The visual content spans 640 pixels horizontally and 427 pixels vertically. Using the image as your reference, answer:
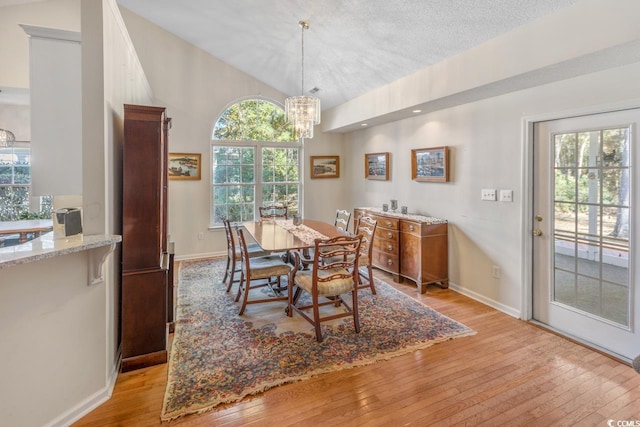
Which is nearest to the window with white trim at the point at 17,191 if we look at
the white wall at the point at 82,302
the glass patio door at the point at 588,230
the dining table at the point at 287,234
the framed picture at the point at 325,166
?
the dining table at the point at 287,234

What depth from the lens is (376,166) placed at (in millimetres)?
5691

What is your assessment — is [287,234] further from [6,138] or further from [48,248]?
[6,138]

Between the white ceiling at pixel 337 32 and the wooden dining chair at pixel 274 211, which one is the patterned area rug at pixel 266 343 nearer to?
the wooden dining chair at pixel 274 211

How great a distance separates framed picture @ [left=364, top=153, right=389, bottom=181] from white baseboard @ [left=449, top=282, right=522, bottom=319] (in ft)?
6.89

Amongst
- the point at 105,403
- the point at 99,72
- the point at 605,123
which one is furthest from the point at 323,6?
the point at 105,403

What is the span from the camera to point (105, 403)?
2074 mm

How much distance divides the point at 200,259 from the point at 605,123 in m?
5.55

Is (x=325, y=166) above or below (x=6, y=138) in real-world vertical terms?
below

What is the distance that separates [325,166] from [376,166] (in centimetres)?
132

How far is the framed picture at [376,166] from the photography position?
5406mm

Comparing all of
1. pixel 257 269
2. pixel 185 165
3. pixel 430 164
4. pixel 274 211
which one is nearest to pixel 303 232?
pixel 257 269

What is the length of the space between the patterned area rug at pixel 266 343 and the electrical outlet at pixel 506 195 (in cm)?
140

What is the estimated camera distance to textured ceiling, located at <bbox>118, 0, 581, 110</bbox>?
2840mm

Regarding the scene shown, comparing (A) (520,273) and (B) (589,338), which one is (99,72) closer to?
(A) (520,273)
